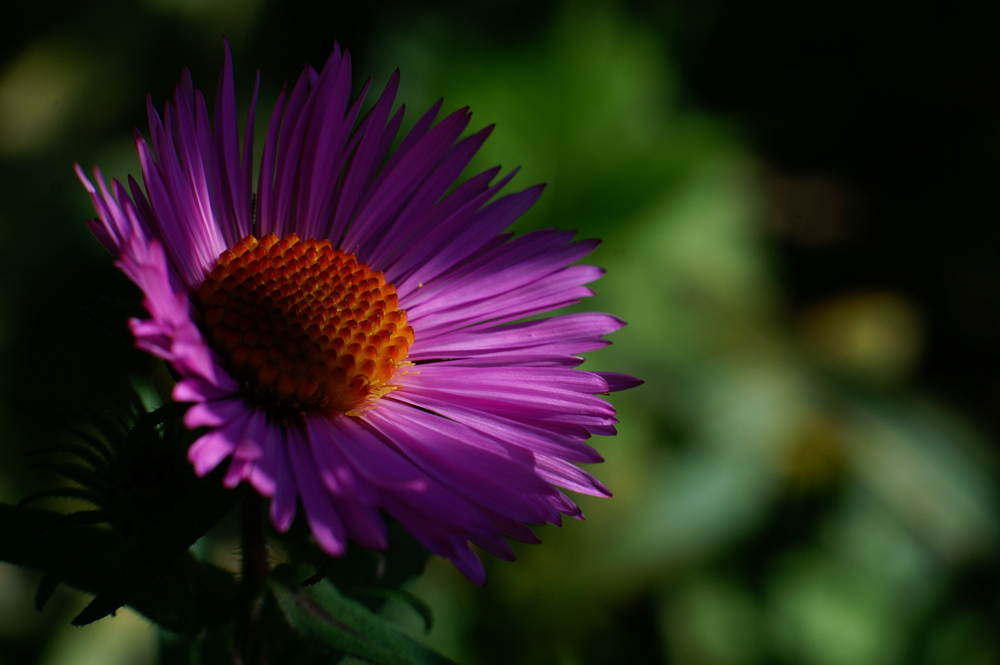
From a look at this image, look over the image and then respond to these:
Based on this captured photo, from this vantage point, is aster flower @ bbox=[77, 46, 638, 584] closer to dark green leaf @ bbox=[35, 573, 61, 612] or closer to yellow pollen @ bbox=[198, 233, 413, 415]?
yellow pollen @ bbox=[198, 233, 413, 415]

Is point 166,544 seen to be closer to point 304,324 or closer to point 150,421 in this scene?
point 150,421

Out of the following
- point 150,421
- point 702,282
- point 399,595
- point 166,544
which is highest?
point 150,421

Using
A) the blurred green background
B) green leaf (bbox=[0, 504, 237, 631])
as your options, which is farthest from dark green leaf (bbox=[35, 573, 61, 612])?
the blurred green background

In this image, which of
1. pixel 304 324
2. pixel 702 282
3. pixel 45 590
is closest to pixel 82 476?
pixel 45 590

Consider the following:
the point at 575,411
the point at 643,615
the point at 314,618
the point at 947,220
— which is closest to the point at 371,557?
the point at 314,618

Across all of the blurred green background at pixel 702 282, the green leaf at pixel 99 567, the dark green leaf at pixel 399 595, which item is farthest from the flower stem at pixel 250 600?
the blurred green background at pixel 702 282

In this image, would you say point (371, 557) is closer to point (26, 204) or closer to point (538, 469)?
point (538, 469)
